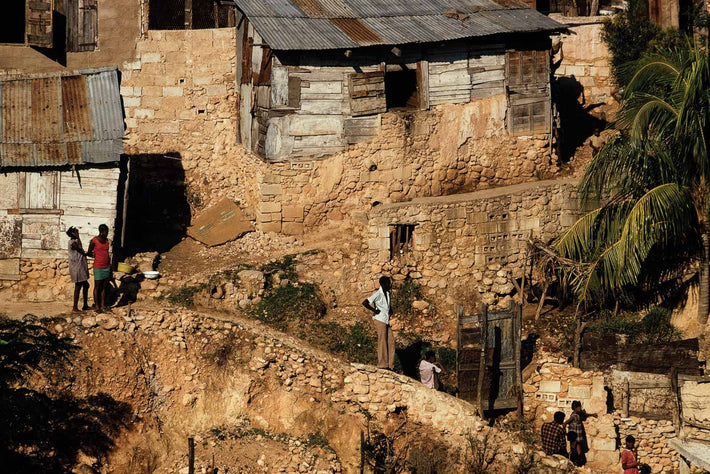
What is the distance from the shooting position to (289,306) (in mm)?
18234

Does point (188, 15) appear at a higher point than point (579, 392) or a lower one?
higher

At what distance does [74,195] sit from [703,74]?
1035cm

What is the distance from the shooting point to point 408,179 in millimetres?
20312

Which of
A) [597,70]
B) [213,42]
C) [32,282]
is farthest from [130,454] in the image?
[597,70]

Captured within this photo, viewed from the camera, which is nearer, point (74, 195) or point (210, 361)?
point (210, 361)

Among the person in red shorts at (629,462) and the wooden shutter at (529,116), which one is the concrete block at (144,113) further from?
the person in red shorts at (629,462)

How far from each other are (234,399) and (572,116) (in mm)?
10814

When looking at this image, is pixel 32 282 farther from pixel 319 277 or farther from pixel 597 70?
pixel 597 70

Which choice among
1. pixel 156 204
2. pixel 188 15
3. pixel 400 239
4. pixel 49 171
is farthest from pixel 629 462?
pixel 188 15

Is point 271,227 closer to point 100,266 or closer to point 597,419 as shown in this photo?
point 100,266

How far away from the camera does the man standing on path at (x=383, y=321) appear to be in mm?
16906

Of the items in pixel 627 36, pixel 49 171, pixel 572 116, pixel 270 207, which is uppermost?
pixel 627 36

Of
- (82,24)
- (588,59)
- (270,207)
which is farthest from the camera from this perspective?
(588,59)

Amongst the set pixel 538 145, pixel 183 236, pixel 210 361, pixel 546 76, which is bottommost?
pixel 210 361
